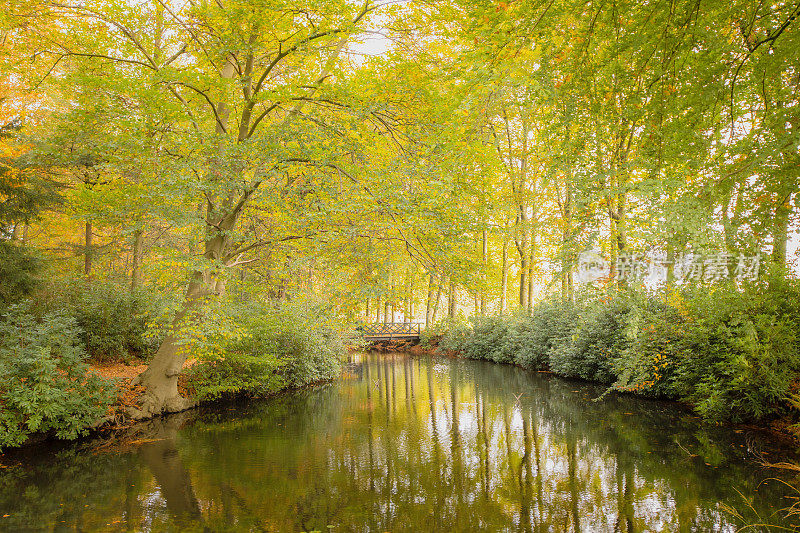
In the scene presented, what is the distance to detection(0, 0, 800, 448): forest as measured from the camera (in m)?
3.87

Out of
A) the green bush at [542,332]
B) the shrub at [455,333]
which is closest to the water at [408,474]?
the green bush at [542,332]

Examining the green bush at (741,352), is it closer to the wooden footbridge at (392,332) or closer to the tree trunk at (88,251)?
the tree trunk at (88,251)

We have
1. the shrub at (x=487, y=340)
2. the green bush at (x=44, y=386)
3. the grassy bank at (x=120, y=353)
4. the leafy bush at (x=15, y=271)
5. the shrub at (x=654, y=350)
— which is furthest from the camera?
the shrub at (x=487, y=340)

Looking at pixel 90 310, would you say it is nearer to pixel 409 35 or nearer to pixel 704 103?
pixel 409 35

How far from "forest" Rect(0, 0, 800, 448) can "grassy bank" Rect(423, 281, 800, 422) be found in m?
0.05

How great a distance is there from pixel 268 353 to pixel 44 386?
5.01 meters

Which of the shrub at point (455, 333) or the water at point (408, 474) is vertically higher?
the shrub at point (455, 333)

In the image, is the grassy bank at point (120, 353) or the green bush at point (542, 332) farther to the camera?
the green bush at point (542, 332)

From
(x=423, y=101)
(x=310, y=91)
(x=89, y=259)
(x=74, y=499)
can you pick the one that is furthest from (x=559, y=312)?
(x=89, y=259)

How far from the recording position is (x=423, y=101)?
8445mm

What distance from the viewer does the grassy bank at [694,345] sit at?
7051 millimetres

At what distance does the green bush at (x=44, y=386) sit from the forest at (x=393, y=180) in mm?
42

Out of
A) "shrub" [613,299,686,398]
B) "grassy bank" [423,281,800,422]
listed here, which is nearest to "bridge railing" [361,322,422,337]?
"grassy bank" [423,281,800,422]

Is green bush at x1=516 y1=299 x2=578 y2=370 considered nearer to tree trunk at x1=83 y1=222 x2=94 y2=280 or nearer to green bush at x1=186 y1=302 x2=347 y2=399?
green bush at x1=186 y1=302 x2=347 y2=399
